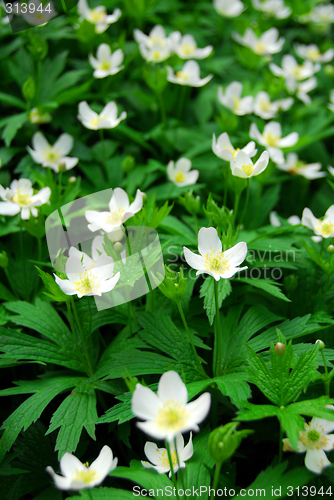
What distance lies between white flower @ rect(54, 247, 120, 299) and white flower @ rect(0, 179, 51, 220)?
1.82 ft

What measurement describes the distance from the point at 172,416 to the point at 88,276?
811mm

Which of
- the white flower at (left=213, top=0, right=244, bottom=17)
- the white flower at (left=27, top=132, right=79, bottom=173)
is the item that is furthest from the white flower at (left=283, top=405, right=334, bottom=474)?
the white flower at (left=213, top=0, right=244, bottom=17)

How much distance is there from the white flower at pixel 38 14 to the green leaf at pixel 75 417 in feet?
9.35

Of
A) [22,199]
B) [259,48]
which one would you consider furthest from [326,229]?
[259,48]

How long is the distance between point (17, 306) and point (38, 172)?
1108mm

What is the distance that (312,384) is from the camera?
205cm

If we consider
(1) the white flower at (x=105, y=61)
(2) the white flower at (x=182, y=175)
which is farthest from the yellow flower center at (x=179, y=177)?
(1) the white flower at (x=105, y=61)

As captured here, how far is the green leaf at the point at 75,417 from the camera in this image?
1887 mm

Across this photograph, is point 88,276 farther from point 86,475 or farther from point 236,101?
point 236,101

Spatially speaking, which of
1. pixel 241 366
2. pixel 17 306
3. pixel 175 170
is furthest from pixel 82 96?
pixel 241 366

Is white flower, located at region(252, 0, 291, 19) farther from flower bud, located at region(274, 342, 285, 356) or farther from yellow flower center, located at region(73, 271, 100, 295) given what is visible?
flower bud, located at region(274, 342, 285, 356)

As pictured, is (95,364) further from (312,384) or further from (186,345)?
(312,384)

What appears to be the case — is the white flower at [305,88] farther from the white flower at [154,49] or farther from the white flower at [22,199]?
the white flower at [22,199]
